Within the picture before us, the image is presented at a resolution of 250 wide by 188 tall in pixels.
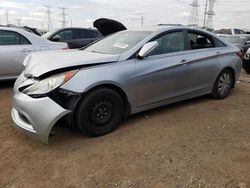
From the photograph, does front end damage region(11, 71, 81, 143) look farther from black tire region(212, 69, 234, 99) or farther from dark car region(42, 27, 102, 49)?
dark car region(42, 27, 102, 49)

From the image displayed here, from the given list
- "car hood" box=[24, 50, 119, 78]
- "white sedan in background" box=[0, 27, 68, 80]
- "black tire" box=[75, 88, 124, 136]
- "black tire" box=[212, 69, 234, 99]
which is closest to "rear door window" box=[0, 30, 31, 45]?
"white sedan in background" box=[0, 27, 68, 80]

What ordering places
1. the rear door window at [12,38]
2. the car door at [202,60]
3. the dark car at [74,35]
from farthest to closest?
the dark car at [74,35] < the rear door window at [12,38] < the car door at [202,60]

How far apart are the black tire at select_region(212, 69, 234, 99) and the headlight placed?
9.81ft

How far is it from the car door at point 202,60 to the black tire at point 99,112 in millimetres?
1633

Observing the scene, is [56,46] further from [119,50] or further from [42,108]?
[42,108]

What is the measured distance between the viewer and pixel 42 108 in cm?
343

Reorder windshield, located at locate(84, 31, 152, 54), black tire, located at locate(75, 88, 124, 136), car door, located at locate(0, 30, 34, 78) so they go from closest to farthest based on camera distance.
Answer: black tire, located at locate(75, 88, 124, 136) → windshield, located at locate(84, 31, 152, 54) → car door, located at locate(0, 30, 34, 78)

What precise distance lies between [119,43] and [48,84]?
154cm

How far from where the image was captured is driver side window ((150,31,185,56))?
4.61 metres

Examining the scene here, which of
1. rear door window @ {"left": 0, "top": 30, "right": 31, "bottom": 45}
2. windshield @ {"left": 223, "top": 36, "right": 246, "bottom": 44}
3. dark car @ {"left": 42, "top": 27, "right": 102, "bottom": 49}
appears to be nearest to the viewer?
rear door window @ {"left": 0, "top": 30, "right": 31, "bottom": 45}

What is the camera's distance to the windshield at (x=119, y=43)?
443 cm

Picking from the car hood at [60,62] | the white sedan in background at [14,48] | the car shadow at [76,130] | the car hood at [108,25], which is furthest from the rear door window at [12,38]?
the car shadow at [76,130]

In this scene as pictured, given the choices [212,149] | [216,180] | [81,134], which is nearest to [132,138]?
[81,134]

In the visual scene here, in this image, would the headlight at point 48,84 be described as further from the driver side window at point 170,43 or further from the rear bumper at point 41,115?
the driver side window at point 170,43
